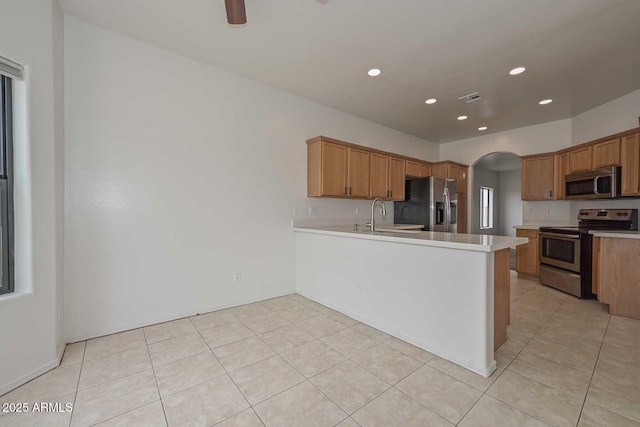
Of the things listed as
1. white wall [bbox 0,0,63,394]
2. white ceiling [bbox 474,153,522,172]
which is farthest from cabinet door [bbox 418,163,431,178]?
white wall [bbox 0,0,63,394]

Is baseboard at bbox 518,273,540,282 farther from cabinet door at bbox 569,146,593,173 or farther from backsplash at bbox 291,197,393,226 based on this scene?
backsplash at bbox 291,197,393,226

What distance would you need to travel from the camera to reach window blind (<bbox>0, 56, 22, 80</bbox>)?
68.6 inches

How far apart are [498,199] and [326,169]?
911 cm

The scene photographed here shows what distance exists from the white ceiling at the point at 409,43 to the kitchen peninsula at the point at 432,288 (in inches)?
74.8

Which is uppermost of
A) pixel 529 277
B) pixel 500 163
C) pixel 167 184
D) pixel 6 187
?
pixel 500 163

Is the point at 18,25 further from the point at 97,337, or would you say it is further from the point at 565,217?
the point at 565,217

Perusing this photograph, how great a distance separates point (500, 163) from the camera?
836 centimetres

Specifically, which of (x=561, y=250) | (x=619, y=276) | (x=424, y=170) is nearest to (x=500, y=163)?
(x=424, y=170)

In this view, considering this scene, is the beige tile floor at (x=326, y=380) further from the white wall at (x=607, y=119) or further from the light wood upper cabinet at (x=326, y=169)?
the white wall at (x=607, y=119)

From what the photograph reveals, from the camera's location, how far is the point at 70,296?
2.38m

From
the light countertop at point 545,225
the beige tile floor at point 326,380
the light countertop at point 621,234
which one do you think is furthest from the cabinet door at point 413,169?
the beige tile floor at point 326,380

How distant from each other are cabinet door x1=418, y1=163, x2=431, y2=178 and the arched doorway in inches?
176

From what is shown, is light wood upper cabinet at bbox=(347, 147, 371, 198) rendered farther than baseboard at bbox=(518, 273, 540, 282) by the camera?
No

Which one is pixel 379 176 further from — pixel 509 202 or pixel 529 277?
pixel 509 202
